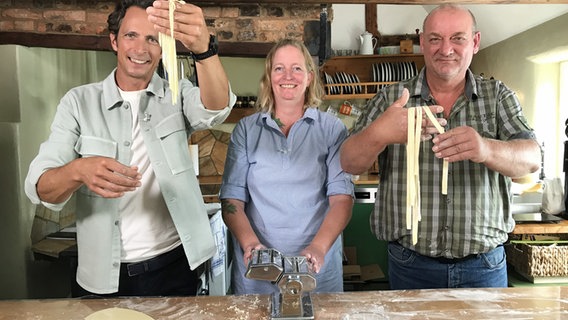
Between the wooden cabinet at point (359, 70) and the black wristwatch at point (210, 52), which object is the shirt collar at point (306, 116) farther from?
the wooden cabinet at point (359, 70)

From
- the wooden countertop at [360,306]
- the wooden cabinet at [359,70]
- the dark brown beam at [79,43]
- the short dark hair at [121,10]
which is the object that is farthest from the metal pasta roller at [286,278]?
the wooden cabinet at [359,70]

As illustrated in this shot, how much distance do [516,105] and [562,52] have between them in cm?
270

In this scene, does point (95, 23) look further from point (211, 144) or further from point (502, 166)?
point (502, 166)

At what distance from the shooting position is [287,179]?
1.70 metres

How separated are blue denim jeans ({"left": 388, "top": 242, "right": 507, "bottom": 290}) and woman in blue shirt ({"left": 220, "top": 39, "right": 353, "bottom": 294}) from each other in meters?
0.26

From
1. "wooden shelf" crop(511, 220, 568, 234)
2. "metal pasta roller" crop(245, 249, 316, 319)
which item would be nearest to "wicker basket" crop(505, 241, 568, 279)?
"wooden shelf" crop(511, 220, 568, 234)

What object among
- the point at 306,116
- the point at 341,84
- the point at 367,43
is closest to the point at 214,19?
the point at 306,116

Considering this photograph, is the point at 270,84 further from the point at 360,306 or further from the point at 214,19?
the point at 214,19

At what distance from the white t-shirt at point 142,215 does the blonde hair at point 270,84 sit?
48 cm

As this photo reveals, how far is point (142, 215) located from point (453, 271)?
1.11 m

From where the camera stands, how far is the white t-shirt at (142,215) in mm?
1573

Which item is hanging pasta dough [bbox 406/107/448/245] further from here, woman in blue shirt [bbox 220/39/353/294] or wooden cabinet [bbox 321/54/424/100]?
wooden cabinet [bbox 321/54/424/100]

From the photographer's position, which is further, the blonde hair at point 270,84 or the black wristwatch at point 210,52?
the blonde hair at point 270,84

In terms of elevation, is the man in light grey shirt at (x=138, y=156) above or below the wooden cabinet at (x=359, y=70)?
below
